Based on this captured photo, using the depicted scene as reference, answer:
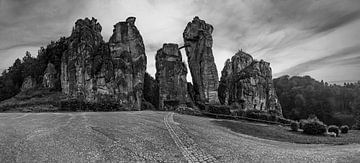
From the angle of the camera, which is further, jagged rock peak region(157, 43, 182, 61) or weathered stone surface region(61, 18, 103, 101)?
jagged rock peak region(157, 43, 182, 61)

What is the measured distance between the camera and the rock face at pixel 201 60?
55094mm

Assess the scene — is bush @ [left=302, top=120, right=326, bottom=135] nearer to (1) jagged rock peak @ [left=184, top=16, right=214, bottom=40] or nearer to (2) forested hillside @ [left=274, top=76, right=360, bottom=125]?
(1) jagged rock peak @ [left=184, top=16, right=214, bottom=40]

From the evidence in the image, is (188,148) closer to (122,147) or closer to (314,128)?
(122,147)

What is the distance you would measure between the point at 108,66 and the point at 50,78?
2206 cm

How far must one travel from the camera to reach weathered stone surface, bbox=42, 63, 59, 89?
215ft

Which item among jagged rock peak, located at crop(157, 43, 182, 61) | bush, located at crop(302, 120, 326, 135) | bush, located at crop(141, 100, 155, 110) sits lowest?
bush, located at crop(302, 120, 326, 135)

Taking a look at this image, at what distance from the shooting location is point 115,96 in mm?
50031

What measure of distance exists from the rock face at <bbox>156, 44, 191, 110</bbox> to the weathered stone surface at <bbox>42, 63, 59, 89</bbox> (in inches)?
1073

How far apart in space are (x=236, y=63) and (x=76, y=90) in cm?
3806

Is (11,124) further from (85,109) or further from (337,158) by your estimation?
(337,158)

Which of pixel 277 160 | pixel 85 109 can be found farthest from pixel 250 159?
pixel 85 109

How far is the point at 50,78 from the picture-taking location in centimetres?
6594

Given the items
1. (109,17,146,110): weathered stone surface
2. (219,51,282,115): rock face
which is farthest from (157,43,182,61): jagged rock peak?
(219,51,282,115): rock face

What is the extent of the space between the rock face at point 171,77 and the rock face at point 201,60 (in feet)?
10.9
